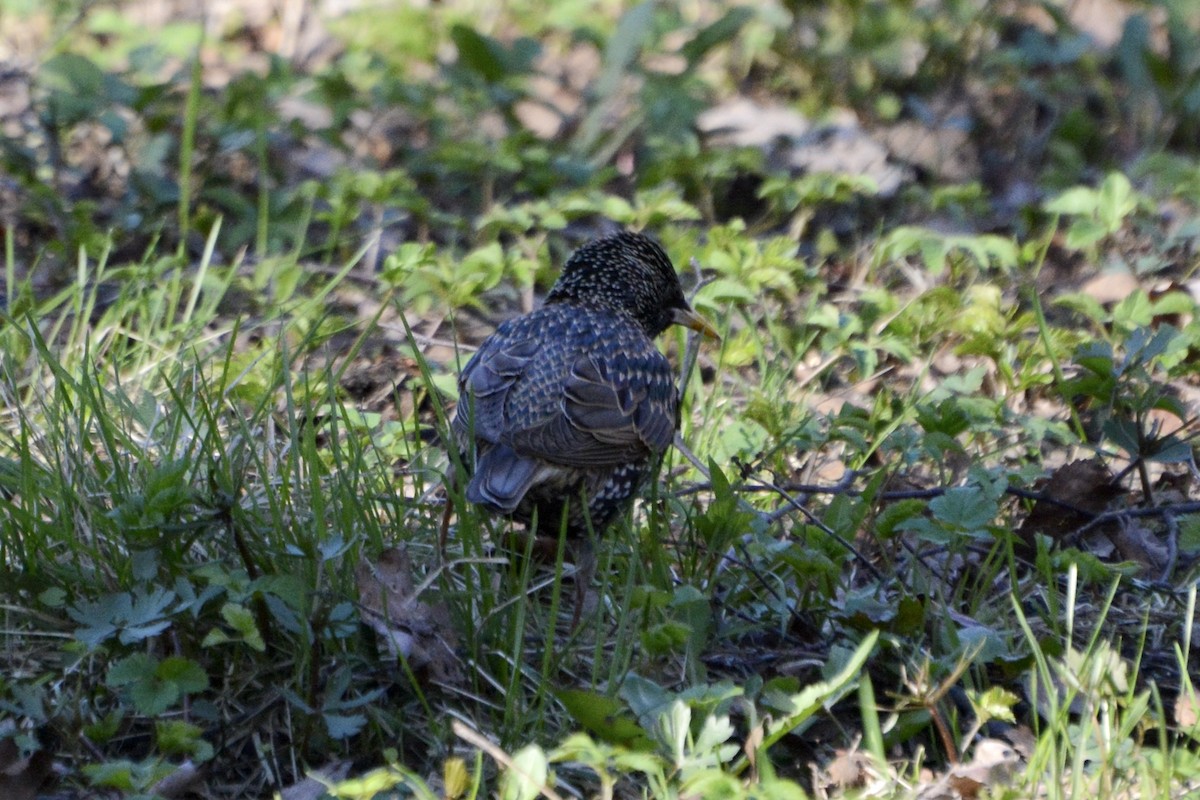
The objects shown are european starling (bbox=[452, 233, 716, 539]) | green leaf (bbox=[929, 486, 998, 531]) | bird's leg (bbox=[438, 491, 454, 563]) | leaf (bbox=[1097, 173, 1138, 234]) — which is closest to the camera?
green leaf (bbox=[929, 486, 998, 531])

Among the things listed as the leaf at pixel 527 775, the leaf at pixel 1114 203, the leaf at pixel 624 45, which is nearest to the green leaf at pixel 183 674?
the leaf at pixel 527 775

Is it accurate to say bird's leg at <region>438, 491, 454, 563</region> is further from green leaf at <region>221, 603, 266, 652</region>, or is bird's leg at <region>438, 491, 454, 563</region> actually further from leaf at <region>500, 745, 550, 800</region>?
leaf at <region>500, 745, 550, 800</region>

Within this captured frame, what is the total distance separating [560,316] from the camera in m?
4.21

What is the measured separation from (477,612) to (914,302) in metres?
2.49

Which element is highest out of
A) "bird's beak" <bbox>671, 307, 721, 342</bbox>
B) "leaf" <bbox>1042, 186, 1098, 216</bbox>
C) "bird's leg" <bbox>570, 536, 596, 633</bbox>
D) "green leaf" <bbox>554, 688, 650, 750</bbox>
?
"leaf" <bbox>1042, 186, 1098, 216</bbox>

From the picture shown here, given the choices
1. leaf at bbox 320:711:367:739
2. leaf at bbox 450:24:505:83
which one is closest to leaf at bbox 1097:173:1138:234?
leaf at bbox 450:24:505:83

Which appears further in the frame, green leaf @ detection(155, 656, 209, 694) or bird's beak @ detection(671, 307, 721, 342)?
bird's beak @ detection(671, 307, 721, 342)

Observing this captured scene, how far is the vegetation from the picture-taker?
9.93 ft

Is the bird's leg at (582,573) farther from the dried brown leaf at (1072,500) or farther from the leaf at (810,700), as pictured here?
the dried brown leaf at (1072,500)

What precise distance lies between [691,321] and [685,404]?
27cm

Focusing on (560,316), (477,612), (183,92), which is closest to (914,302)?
(560,316)

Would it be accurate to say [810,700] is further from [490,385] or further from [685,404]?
[685,404]

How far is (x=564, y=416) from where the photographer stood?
12.5ft

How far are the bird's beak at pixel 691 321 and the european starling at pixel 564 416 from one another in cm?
41
